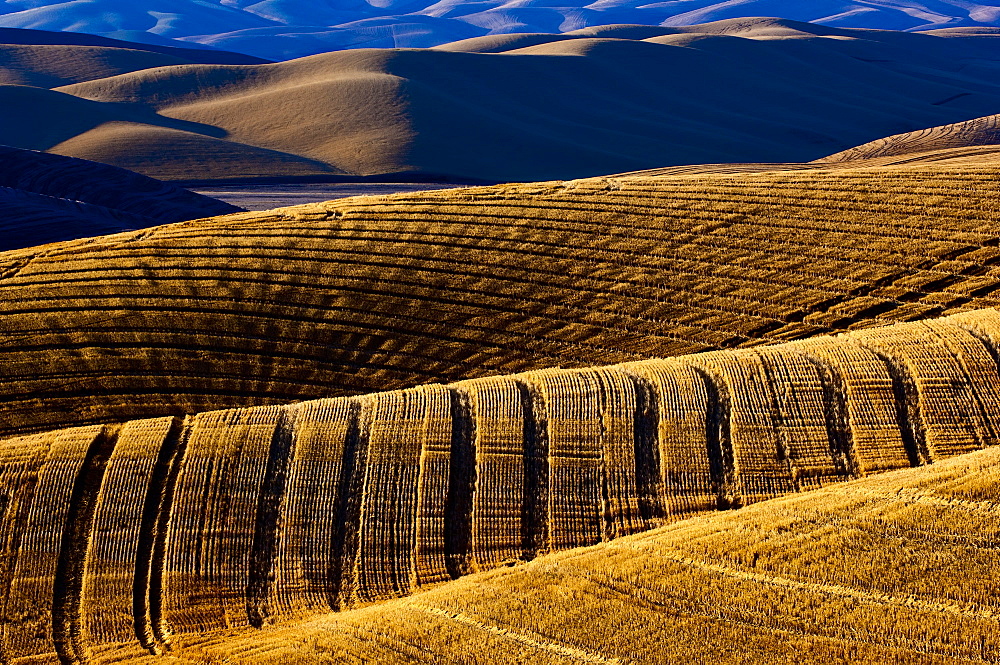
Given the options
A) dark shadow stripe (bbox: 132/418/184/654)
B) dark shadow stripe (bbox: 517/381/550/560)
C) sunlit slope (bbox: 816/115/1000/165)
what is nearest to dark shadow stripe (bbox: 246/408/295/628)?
dark shadow stripe (bbox: 132/418/184/654)

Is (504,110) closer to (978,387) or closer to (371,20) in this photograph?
(978,387)

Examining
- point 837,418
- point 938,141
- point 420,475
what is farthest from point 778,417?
point 938,141

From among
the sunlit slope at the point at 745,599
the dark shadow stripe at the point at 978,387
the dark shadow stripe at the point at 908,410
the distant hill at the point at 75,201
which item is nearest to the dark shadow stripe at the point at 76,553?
the sunlit slope at the point at 745,599

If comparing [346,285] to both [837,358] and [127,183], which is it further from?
[127,183]

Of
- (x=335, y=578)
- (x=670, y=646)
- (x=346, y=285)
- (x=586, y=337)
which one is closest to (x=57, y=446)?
(x=335, y=578)

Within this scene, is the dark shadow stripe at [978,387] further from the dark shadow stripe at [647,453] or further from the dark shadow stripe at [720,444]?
the dark shadow stripe at [647,453]
